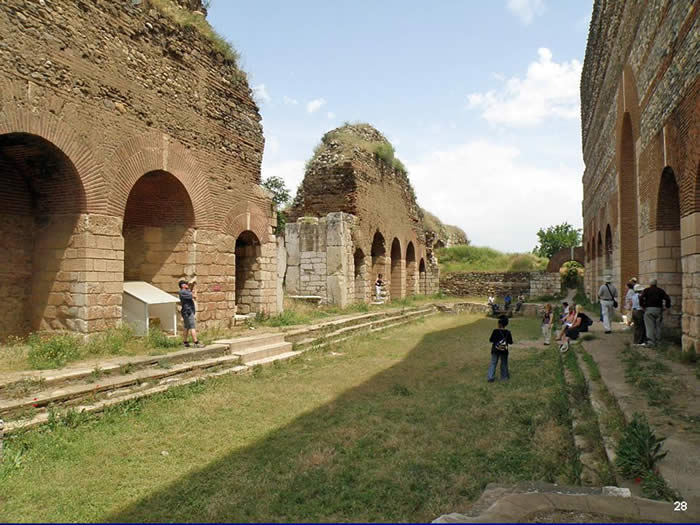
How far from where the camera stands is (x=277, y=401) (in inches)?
255

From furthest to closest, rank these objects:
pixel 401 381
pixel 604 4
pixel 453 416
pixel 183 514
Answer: pixel 604 4 < pixel 401 381 < pixel 453 416 < pixel 183 514

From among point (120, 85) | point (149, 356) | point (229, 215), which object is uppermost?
point (120, 85)

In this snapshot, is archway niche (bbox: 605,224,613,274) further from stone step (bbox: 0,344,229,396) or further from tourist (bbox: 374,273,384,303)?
stone step (bbox: 0,344,229,396)

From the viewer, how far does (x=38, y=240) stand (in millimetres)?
7719

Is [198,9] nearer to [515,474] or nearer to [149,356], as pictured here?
[149,356]

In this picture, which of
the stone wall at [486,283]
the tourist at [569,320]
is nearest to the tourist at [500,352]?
the tourist at [569,320]

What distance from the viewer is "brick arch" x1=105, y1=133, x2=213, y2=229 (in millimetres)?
7887

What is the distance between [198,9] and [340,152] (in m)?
8.22

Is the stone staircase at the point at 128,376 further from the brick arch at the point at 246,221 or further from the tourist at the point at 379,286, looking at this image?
the tourist at the point at 379,286

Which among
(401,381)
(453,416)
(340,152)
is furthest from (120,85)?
(340,152)

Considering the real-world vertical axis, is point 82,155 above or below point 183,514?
above

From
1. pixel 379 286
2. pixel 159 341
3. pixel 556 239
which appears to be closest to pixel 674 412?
pixel 159 341

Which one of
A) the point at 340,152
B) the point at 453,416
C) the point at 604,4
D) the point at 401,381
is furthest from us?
the point at 340,152

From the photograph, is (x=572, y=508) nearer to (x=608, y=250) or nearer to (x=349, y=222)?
(x=349, y=222)
